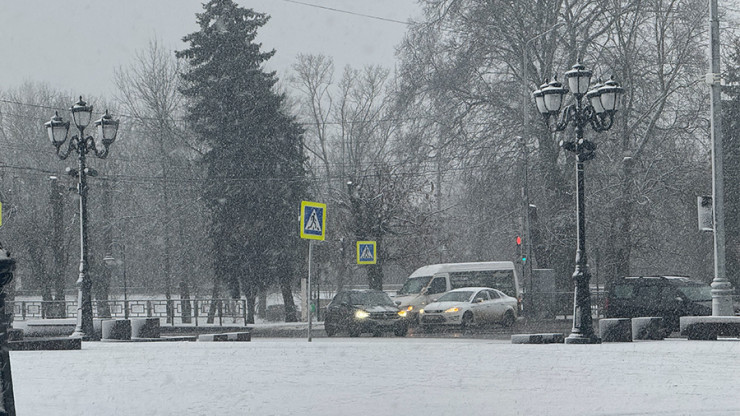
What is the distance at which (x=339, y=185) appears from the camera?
6219 cm

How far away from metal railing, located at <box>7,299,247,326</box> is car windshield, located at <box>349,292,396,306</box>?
29.3ft

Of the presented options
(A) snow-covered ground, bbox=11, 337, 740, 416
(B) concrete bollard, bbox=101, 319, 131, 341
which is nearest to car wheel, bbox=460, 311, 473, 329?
(B) concrete bollard, bbox=101, 319, 131, 341

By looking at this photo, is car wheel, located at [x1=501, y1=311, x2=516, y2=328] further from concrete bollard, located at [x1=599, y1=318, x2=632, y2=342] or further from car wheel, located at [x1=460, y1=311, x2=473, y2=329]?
concrete bollard, located at [x1=599, y1=318, x2=632, y2=342]

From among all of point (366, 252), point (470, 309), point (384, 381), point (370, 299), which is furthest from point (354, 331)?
point (384, 381)

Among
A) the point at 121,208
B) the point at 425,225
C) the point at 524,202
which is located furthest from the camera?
the point at 121,208

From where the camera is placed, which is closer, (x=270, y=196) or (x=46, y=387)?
(x=46, y=387)

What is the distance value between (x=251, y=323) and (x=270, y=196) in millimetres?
5983

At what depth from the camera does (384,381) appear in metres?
12.8

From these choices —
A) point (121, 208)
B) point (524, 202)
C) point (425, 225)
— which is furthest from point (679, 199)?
point (121, 208)

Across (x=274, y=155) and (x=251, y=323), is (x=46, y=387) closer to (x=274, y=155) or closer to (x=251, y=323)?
(x=251, y=323)

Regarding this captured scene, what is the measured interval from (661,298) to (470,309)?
6415 millimetres

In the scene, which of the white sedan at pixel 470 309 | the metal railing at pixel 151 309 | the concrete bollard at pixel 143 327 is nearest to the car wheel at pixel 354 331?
the white sedan at pixel 470 309

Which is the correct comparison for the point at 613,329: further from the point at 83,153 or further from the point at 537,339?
the point at 83,153

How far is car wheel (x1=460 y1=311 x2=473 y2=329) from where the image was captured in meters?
32.4
